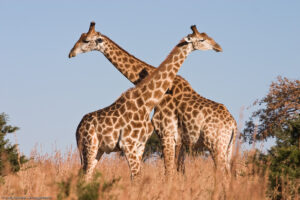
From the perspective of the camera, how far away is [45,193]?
26.7 ft

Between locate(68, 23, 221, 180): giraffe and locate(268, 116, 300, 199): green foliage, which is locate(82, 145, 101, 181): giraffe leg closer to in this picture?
locate(68, 23, 221, 180): giraffe

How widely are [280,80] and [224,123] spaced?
14.7 meters

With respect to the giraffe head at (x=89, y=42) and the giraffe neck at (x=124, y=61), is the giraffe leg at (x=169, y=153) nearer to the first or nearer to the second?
the giraffe neck at (x=124, y=61)

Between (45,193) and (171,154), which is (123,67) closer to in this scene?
(171,154)

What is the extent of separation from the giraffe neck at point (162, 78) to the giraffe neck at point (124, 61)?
1.12 m

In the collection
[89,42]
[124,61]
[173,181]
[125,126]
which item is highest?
[89,42]

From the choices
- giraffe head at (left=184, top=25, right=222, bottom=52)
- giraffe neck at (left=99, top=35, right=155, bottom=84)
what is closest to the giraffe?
giraffe head at (left=184, top=25, right=222, bottom=52)

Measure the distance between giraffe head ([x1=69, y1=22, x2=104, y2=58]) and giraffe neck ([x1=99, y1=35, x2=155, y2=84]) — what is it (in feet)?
0.47

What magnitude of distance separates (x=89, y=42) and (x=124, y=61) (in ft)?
3.54

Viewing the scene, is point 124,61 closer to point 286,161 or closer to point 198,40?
point 198,40

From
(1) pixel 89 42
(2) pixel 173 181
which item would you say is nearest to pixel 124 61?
(1) pixel 89 42

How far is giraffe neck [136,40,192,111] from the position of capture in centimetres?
1068

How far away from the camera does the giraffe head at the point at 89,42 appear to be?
12.6m

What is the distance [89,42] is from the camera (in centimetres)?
1264
